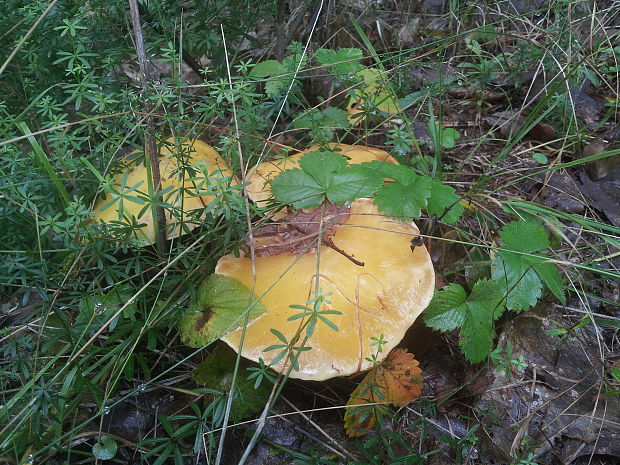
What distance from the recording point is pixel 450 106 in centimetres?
342

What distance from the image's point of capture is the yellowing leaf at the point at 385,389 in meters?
1.79

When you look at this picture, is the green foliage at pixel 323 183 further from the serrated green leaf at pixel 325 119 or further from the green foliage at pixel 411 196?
the serrated green leaf at pixel 325 119

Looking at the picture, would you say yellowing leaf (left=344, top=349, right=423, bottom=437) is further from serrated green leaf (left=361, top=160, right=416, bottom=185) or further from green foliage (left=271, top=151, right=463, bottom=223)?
serrated green leaf (left=361, top=160, right=416, bottom=185)

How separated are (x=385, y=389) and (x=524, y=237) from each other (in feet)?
2.79

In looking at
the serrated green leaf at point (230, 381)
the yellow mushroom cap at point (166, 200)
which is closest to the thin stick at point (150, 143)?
the yellow mushroom cap at point (166, 200)

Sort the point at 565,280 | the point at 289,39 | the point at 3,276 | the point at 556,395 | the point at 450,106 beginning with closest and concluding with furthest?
1. the point at 3,276
2. the point at 556,395
3. the point at 565,280
4. the point at 289,39
5. the point at 450,106

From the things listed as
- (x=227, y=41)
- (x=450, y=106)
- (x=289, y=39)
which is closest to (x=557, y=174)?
(x=450, y=106)

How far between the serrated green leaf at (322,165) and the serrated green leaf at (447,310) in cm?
67

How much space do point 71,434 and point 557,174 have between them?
2864 mm

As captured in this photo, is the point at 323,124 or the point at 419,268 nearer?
the point at 419,268

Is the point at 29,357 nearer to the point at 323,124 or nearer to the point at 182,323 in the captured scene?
the point at 182,323

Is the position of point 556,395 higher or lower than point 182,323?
lower

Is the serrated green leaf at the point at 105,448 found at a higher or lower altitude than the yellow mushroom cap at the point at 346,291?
lower

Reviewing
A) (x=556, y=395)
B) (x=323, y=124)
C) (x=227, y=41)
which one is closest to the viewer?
(x=556, y=395)
